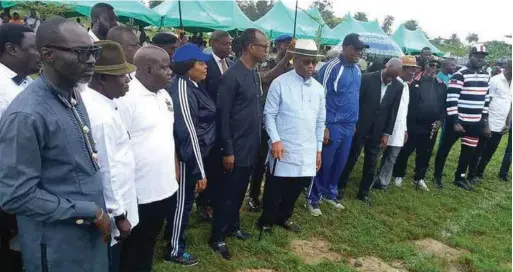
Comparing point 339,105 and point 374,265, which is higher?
point 339,105

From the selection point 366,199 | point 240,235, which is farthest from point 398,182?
point 240,235

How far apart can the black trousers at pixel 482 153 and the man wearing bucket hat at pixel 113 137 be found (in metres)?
5.99

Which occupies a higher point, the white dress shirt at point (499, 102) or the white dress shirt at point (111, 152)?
the white dress shirt at point (111, 152)

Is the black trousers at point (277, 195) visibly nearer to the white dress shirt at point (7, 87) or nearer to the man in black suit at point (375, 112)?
the man in black suit at point (375, 112)

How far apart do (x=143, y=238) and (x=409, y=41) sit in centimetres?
2217

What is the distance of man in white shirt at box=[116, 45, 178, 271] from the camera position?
2.54m

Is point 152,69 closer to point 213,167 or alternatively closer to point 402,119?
point 213,167

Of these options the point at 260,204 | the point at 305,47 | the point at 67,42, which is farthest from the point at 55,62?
the point at 260,204

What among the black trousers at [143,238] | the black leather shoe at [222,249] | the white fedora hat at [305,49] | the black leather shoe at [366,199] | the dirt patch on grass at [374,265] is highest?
the white fedora hat at [305,49]

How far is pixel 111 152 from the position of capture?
2064 mm

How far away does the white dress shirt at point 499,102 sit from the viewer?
21.8 feet

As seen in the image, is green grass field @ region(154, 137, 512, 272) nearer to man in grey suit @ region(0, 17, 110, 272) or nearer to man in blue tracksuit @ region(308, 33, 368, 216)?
man in blue tracksuit @ region(308, 33, 368, 216)

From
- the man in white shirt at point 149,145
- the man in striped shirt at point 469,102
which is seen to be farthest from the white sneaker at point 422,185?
the man in white shirt at point 149,145

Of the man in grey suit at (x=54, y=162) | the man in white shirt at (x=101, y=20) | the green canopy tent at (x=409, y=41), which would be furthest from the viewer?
the green canopy tent at (x=409, y=41)
